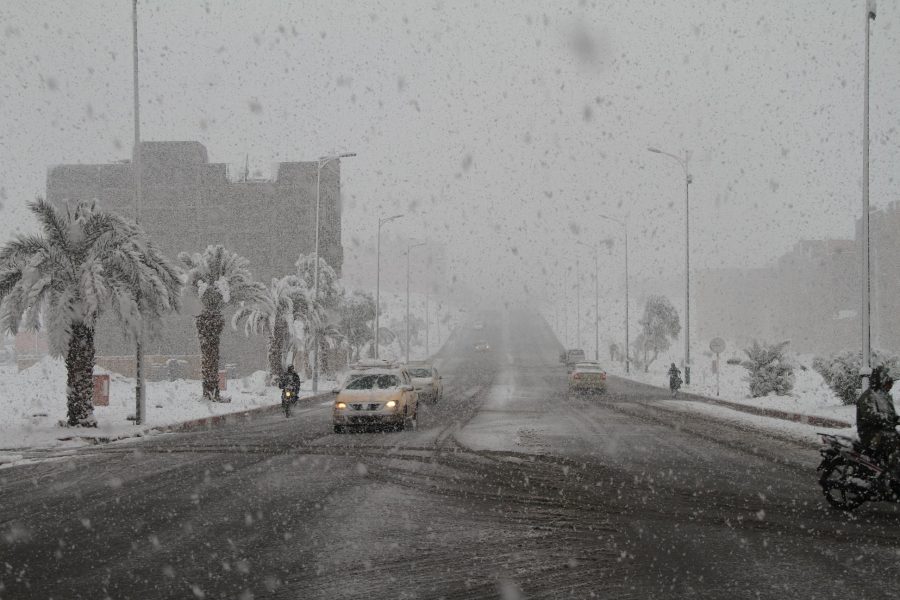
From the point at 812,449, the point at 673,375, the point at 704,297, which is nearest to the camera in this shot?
the point at 812,449

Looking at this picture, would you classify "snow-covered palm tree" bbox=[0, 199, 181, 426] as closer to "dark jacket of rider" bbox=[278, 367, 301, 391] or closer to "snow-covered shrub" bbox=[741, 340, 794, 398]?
"dark jacket of rider" bbox=[278, 367, 301, 391]

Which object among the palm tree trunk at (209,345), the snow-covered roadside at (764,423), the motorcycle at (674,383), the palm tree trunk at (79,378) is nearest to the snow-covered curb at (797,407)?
the snow-covered roadside at (764,423)

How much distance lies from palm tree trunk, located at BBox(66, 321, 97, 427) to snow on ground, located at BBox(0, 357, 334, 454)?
0.43m

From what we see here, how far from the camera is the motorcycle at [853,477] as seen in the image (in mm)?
10297

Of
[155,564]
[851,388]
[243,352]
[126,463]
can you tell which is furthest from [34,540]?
[243,352]

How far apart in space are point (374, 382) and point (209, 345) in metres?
12.0

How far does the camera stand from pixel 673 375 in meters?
39.2

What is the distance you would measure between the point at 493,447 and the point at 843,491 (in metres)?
8.21

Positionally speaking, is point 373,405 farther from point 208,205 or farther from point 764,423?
point 208,205

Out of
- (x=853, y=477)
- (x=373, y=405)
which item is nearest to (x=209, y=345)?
(x=373, y=405)

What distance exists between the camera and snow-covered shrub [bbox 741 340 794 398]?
110 ft

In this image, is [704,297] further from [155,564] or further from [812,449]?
[155,564]

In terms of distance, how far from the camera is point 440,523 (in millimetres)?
9602

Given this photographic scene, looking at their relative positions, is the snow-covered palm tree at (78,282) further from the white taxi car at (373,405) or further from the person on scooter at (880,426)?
the person on scooter at (880,426)
